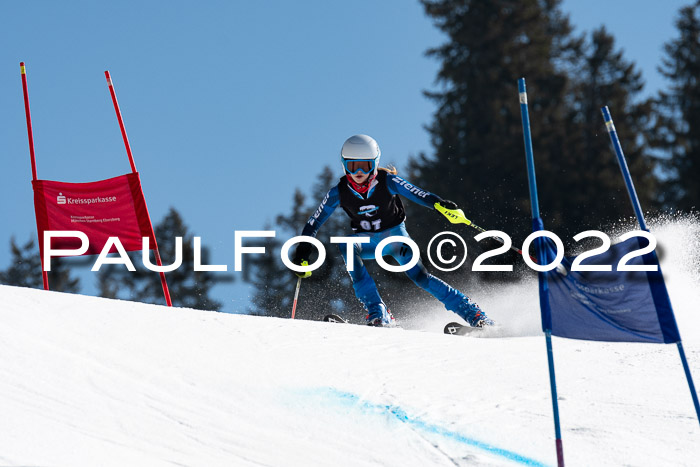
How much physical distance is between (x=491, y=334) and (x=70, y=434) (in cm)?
472

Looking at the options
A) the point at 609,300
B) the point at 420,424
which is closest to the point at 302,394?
the point at 420,424

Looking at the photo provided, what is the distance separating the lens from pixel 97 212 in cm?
903

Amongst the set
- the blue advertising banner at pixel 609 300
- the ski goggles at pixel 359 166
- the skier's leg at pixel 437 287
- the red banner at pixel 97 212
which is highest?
the red banner at pixel 97 212

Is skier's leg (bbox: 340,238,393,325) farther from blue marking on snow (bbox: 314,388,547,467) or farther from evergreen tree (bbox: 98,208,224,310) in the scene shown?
evergreen tree (bbox: 98,208,224,310)

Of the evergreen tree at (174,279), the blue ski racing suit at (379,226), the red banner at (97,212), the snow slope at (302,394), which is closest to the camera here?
the snow slope at (302,394)

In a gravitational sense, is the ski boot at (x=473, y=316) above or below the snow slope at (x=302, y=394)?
above

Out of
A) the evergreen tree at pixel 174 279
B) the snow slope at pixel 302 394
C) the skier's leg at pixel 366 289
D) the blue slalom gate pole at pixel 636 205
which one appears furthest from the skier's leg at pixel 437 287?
the evergreen tree at pixel 174 279

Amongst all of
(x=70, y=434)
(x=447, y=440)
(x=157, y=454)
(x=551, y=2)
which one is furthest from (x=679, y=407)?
(x=551, y=2)

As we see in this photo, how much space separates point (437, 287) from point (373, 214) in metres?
1.00

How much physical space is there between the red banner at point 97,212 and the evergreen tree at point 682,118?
17880 mm

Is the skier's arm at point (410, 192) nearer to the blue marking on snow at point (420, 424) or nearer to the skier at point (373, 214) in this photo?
the skier at point (373, 214)

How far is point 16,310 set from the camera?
5.34 meters

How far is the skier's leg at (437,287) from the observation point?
24.6ft

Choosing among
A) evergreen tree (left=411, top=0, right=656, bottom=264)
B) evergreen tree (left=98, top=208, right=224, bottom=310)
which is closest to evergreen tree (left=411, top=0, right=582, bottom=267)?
evergreen tree (left=411, top=0, right=656, bottom=264)
